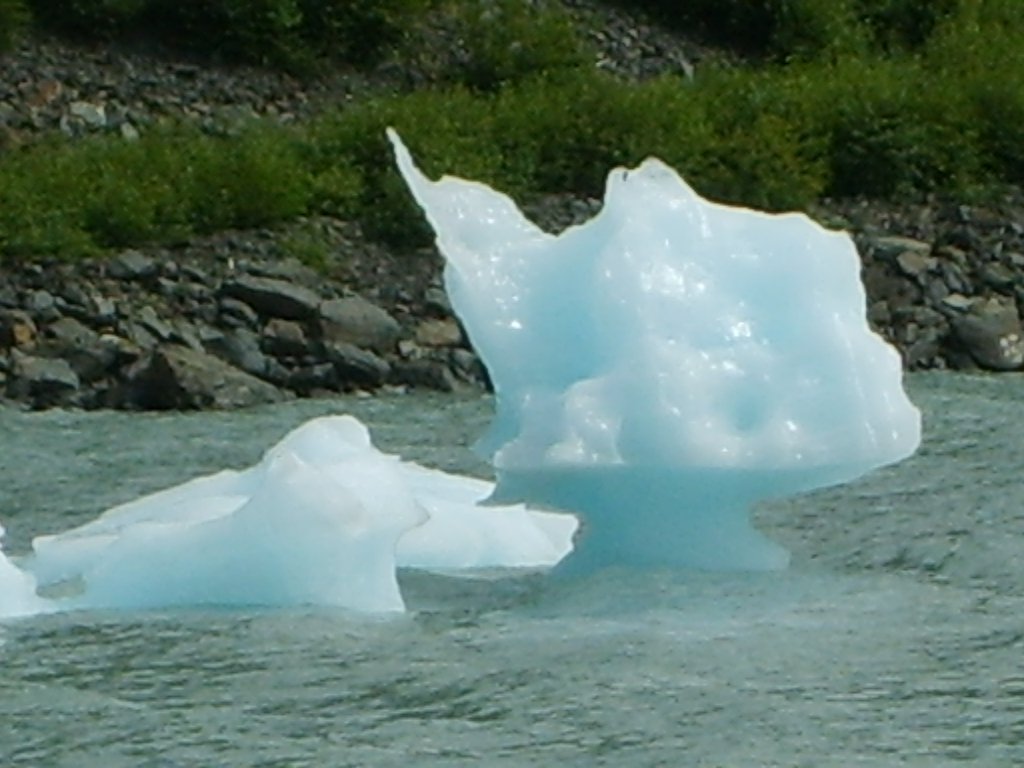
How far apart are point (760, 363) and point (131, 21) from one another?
15.6 metres

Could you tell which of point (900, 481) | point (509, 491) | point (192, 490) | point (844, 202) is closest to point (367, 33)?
point (844, 202)

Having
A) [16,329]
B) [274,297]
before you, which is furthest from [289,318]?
[16,329]

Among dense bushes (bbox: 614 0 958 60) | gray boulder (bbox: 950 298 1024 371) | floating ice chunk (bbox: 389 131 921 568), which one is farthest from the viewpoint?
dense bushes (bbox: 614 0 958 60)

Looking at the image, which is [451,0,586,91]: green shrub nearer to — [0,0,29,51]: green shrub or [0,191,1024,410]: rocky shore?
[0,0,29,51]: green shrub

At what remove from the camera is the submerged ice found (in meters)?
7.08

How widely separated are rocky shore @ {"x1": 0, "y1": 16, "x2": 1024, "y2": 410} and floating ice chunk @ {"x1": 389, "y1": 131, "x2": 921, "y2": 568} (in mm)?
6862

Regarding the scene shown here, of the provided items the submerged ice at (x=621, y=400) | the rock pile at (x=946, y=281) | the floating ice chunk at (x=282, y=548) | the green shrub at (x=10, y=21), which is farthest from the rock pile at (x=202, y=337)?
the submerged ice at (x=621, y=400)

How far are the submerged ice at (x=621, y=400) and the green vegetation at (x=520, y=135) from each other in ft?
30.5

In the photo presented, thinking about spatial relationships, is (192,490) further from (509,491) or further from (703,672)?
(703,672)

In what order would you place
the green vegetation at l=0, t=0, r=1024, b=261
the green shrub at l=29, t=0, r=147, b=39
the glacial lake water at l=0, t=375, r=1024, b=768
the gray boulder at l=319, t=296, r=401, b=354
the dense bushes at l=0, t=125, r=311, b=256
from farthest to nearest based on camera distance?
the green shrub at l=29, t=0, r=147, b=39, the green vegetation at l=0, t=0, r=1024, b=261, the dense bushes at l=0, t=125, r=311, b=256, the gray boulder at l=319, t=296, r=401, b=354, the glacial lake water at l=0, t=375, r=1024, b=768

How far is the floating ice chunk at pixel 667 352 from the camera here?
7.07m

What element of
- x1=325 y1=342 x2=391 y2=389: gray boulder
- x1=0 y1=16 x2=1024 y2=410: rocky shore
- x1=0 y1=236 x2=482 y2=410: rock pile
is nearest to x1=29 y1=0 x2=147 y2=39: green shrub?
x1=0 y1=16 x2=1024 y2=410: rocky shore

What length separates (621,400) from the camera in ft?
23.2

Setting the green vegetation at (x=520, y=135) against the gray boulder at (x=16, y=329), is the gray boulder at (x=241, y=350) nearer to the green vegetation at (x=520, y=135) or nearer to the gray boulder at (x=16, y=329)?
the gray boulder at (x=16, y=329)
